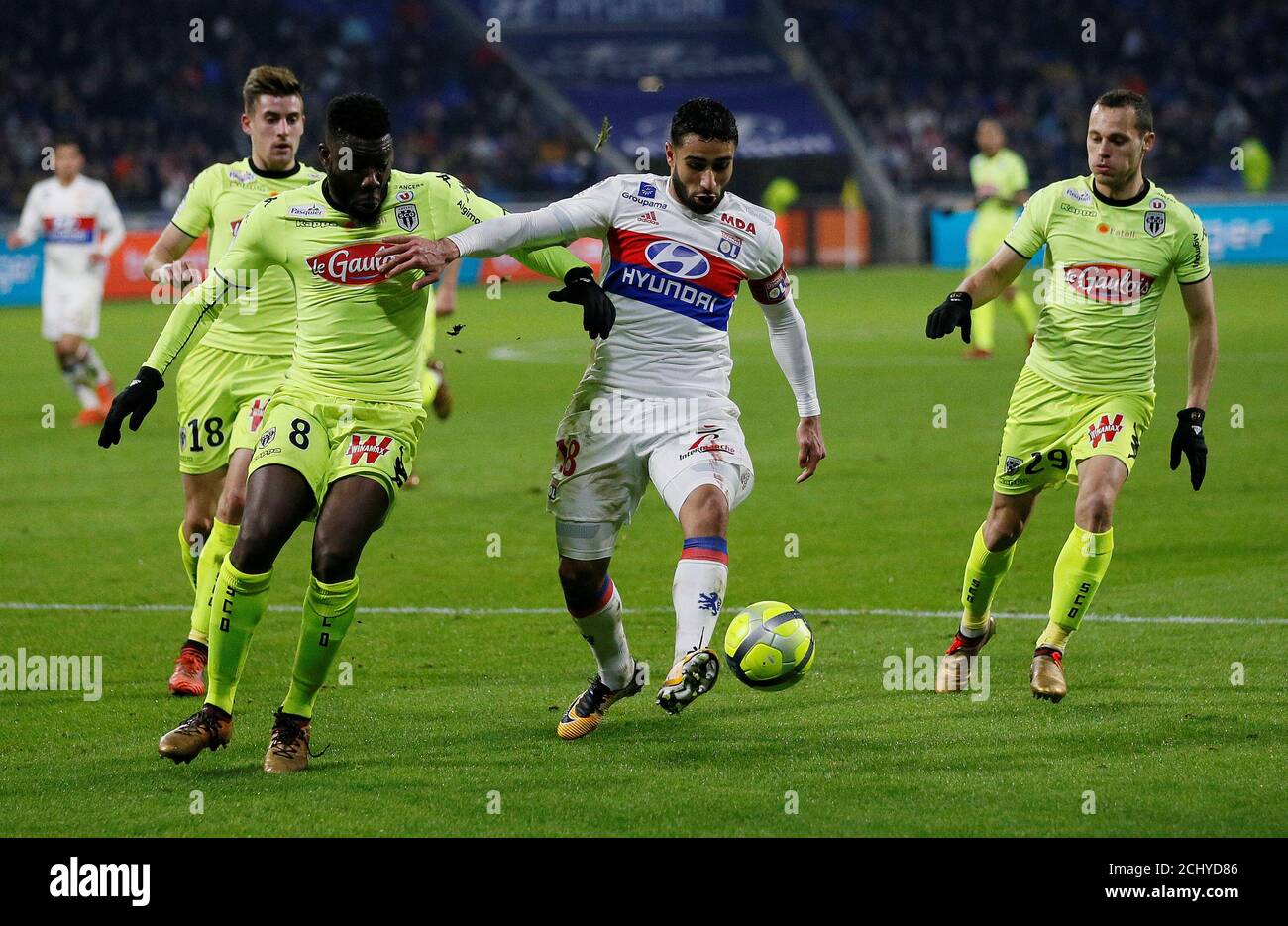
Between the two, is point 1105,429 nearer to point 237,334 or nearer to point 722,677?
point 722,677

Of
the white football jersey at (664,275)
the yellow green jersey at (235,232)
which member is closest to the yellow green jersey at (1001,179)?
the yellow green jersey at (235,232)

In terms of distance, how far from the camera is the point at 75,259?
1697 centimetres

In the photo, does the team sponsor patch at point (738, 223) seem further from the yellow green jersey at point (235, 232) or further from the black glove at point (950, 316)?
the yellow green jersey at point (235, 232)

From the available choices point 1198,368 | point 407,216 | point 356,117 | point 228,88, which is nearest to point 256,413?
point 407,216

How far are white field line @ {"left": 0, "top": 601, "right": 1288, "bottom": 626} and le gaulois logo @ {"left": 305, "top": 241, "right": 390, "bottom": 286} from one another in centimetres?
292

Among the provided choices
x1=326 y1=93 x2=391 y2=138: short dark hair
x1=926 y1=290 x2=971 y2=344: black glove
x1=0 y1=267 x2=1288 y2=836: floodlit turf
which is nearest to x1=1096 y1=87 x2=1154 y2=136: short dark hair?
x1=926 y1=290 x2=971 y2=344: black glove

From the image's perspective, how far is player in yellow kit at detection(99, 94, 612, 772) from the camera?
5988 millimetres

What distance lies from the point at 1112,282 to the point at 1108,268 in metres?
0.06

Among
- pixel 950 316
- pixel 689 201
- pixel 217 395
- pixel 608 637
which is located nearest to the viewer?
pixel 689 201

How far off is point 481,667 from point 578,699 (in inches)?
47.2

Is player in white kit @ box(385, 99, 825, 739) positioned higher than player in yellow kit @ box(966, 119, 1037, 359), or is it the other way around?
player in yellow kit @ box(966, 119, 1037, 359)

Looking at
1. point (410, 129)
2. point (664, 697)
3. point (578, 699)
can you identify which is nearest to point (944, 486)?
point (578, 699)

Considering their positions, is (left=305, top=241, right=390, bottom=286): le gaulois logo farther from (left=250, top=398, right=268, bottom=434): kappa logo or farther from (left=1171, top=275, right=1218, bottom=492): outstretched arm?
(left=1171, top=275, right=1218, bottom=492): outstretched arm

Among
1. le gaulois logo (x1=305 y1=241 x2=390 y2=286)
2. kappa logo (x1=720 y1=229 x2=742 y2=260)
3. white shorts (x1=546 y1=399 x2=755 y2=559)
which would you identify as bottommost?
white shorts (x1=546 y1=399 x2=755 y2=559)
